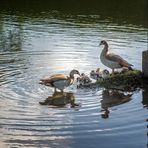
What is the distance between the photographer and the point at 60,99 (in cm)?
1755

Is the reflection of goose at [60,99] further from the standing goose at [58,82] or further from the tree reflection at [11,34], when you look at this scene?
the tree reflection at [11,34]

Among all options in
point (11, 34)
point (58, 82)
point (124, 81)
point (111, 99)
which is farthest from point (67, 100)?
point (11, 34)

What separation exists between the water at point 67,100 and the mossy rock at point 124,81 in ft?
2.05

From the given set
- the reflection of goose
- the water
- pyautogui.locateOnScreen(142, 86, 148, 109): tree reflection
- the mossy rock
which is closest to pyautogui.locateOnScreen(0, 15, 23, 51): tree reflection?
the water

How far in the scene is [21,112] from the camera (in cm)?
1548

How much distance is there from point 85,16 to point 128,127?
28.0 m

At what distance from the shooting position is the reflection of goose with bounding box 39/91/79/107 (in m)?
16.9

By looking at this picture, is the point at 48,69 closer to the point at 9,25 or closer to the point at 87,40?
the point at 87,40

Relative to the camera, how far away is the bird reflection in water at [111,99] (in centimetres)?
1648

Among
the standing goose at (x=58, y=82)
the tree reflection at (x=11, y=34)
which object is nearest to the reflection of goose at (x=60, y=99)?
the standing goose at (x=58, y=82)

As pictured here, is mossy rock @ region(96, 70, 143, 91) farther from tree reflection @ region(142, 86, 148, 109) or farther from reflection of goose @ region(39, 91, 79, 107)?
reflection of goose @ region(39, 91, 79, 107)

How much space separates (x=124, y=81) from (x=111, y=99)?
197 cm

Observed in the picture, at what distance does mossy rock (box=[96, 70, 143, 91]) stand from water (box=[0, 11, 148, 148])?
0.63 m

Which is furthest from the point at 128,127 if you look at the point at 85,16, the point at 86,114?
the point at 85,16
